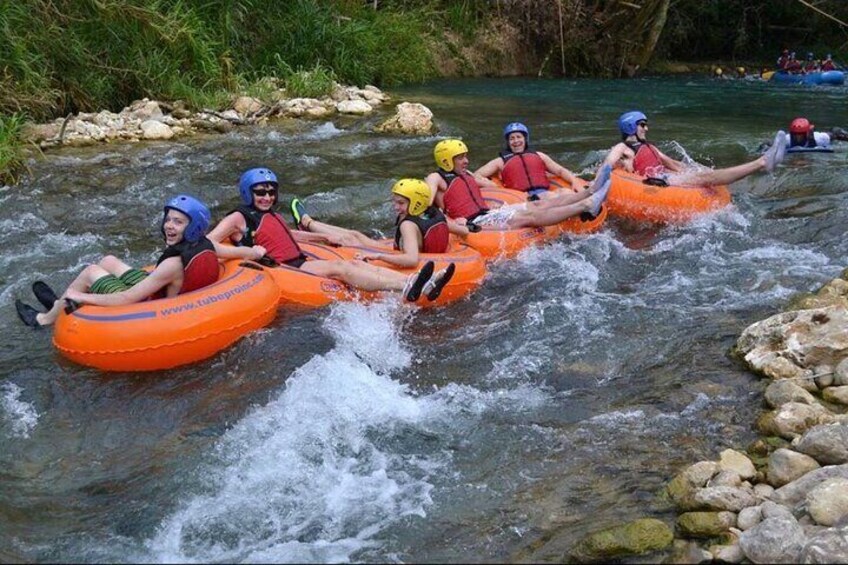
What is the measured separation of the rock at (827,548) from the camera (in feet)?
10.4

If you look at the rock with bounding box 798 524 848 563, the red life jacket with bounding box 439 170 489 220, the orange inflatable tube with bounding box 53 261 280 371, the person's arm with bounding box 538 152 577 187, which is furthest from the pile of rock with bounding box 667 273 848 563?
the person's arm with bounding box 538 152 577 187

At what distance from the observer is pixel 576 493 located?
13.5 feet

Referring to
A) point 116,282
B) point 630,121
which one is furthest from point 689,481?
point 630,121

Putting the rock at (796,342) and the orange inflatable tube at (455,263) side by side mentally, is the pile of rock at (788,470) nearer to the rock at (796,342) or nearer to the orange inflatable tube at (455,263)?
the rock at (796,342)

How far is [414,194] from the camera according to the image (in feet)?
22.8

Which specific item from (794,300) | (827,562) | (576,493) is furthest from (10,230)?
(827,562)

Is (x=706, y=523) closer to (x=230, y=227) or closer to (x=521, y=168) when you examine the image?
(x=230, y=227)

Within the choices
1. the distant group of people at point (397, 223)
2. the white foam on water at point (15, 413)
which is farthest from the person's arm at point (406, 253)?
the white foam on water at point (15, 413)

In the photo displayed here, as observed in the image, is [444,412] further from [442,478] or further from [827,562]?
[827,562]

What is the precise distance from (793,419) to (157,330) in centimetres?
371

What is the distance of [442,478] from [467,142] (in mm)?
8844

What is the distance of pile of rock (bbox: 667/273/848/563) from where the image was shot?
3.37m

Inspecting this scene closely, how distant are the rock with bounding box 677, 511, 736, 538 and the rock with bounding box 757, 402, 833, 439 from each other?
93cm

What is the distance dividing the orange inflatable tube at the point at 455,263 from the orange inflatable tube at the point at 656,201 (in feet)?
7.49
